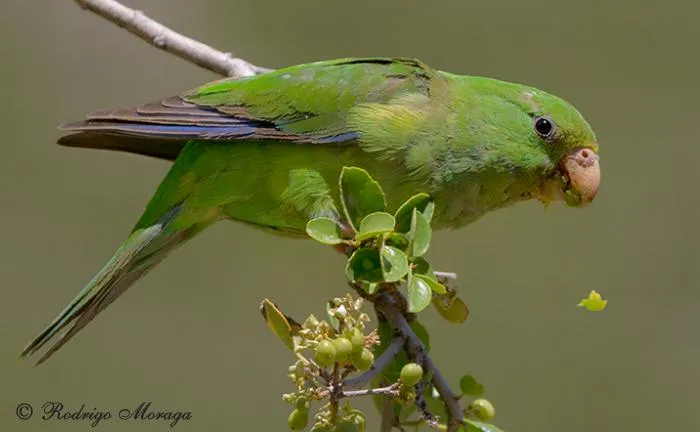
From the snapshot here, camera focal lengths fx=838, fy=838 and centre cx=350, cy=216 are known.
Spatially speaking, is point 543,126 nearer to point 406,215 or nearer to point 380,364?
point 406,215

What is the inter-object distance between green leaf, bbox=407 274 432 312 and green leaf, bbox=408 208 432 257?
0.04 meters

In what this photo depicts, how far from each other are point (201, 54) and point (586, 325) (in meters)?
2.15

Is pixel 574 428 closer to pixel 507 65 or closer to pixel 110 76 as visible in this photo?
pixel 507 65

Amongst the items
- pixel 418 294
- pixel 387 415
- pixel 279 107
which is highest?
pixel 279 107

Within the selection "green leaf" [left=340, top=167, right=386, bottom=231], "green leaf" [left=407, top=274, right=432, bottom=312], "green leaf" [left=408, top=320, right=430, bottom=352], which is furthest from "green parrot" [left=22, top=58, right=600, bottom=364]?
"green leaf" [left=407, top=274, right=432, bottom=312]

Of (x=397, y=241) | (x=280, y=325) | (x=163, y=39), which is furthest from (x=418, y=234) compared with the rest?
(x=163, y=39)

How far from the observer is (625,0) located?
3650mm

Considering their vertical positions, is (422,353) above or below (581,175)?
below

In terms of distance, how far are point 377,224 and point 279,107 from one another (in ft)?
2.03

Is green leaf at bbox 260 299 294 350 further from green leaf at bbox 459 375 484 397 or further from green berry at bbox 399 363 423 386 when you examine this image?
green leaf at bbox 459 375 484 397

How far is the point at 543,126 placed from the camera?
1659 millimetres

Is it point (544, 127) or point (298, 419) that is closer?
point (298, 419)

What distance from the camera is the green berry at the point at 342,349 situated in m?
1.10

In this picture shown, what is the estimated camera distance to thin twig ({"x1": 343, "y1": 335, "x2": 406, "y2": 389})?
3.79ft
